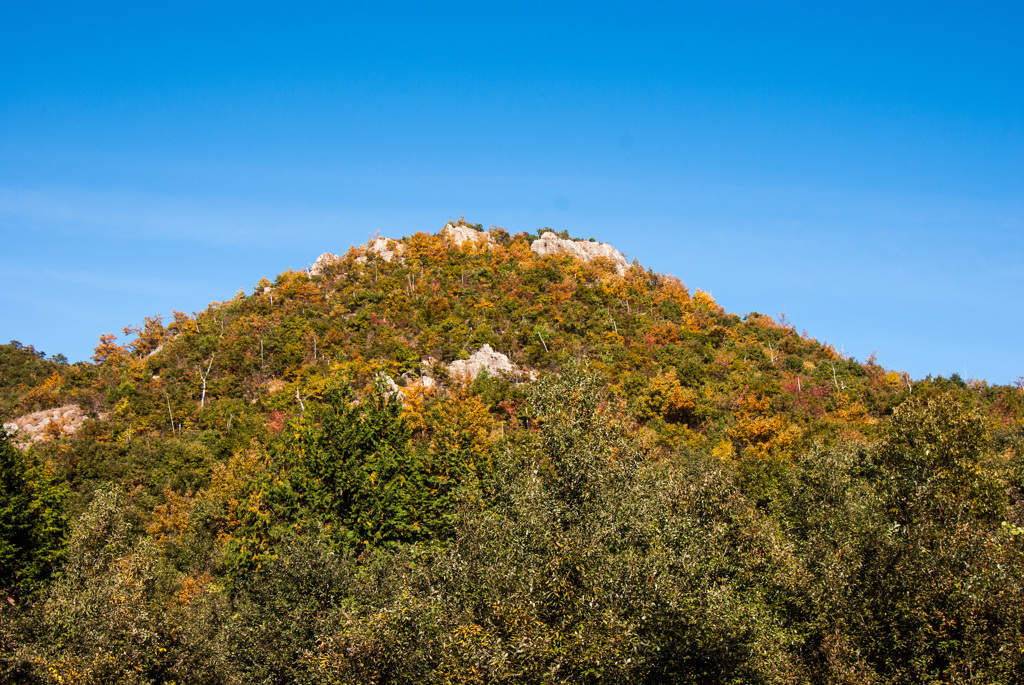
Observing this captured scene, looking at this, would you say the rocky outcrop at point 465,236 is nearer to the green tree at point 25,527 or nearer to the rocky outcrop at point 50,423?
the rocky outcrop at point 50,423

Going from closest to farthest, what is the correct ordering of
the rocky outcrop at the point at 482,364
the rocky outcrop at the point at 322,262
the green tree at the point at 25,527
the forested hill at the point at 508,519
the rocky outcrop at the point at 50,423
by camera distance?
the forested hill at the point at 508,519 → the green tree at the point at 25,527 → the rocky outcrop at the point at 50,423 → the rocky outcrop at the point at 482,364 → the rocky outcrop at the point at 322,262

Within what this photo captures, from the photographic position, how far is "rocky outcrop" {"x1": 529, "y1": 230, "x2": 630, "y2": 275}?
12131 cm

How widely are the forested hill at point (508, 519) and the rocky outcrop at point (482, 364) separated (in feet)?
1.95

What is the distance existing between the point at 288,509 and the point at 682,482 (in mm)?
22092

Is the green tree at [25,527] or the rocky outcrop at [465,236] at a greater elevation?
the rocky outcrop at [465,236]

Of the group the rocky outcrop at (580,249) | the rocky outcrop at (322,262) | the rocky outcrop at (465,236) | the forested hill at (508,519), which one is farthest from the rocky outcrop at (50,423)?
the rocky outcrop at (580,249)

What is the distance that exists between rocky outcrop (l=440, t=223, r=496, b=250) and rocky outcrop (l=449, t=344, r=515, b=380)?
3567cm

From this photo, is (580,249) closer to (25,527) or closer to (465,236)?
(465,236)

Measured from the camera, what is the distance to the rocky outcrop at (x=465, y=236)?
121 meters

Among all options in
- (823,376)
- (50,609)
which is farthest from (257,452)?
(823,376)

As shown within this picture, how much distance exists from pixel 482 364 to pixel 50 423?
169 feet

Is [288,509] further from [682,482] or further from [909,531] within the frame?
[909,531]

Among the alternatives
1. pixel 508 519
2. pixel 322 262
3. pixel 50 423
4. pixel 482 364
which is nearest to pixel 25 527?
pixel 508 519

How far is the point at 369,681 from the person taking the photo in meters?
21.8
